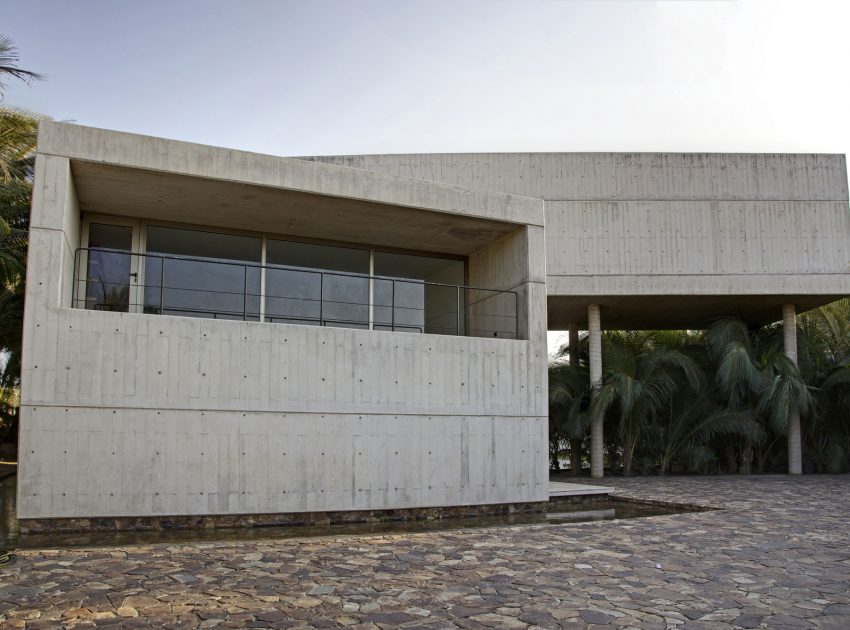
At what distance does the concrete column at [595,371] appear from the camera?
18625 millimetres

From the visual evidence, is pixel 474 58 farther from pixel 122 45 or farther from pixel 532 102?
pixel 122 45

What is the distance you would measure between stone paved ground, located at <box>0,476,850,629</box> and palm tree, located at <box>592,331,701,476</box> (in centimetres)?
813

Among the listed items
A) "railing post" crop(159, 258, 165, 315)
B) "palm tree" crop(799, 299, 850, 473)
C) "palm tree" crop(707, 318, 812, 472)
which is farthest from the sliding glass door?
"palm tree" crop(799, 299, 850, 473)

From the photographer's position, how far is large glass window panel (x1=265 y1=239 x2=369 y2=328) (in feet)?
42.4

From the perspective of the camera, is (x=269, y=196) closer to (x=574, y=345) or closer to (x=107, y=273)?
(x=107, y=273)

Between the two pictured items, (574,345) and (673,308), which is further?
(574,345)

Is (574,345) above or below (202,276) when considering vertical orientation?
below

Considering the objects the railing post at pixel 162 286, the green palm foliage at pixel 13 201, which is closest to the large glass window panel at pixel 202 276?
the railing post at pixel 162 286

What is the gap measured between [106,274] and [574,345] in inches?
516

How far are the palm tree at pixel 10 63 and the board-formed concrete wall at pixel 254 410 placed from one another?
6245 mm

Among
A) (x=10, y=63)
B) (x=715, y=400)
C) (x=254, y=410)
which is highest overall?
(x=10, y=63)

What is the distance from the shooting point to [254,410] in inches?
416

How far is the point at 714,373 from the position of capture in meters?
20.1

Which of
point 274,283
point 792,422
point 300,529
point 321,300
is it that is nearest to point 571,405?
point 792,422
